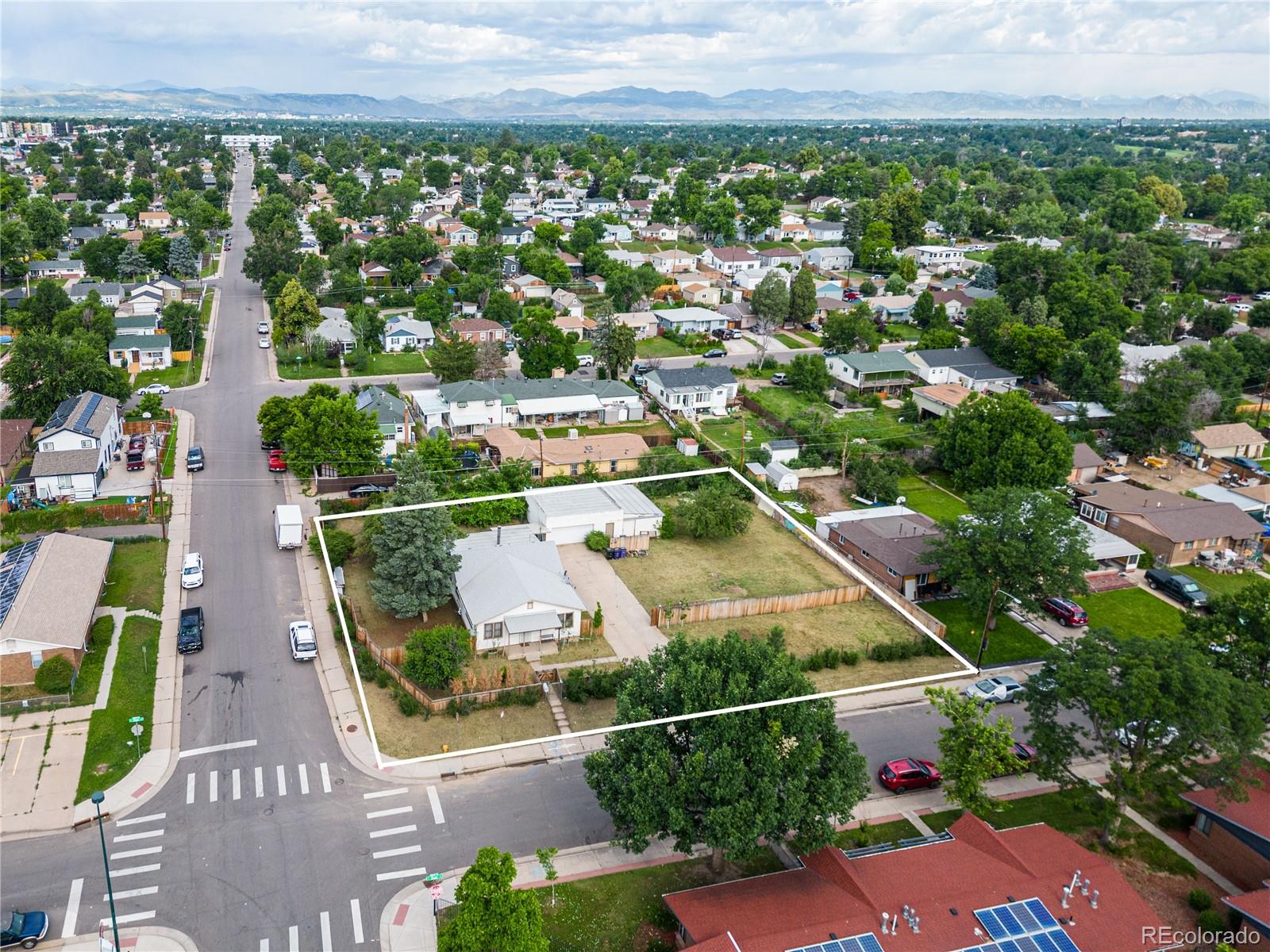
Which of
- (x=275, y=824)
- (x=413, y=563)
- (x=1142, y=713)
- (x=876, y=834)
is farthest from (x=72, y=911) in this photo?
(x=1142, y=713)

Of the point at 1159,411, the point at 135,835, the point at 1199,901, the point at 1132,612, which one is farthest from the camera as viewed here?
the point at 1159,411

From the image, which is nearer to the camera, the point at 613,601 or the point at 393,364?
the point at 613,601

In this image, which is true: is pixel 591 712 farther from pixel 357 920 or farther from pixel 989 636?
pixel 989 636

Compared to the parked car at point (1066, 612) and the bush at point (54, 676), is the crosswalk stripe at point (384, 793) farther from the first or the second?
the parked car at point (1066, 612)

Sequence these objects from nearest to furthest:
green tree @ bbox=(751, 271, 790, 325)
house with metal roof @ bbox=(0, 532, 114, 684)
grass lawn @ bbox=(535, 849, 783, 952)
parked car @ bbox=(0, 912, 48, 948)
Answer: parked car @ bbox=(0, 912, 48, 948), grass lawn @ bbox=(535, 849, 783, 952), house with metal roof @ bbox=(0, 532, 114, 684), green tree @ bbox=(751, 271, 790, 325)

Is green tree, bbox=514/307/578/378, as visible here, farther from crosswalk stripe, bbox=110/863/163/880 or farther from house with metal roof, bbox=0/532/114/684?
crosswalk stripe, bbox=110/863/163/880

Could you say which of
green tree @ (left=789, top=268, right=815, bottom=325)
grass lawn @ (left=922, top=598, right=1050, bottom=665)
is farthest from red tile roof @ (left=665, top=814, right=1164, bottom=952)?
green tree @ (left=789, top=268, right=815, bottom=325)
